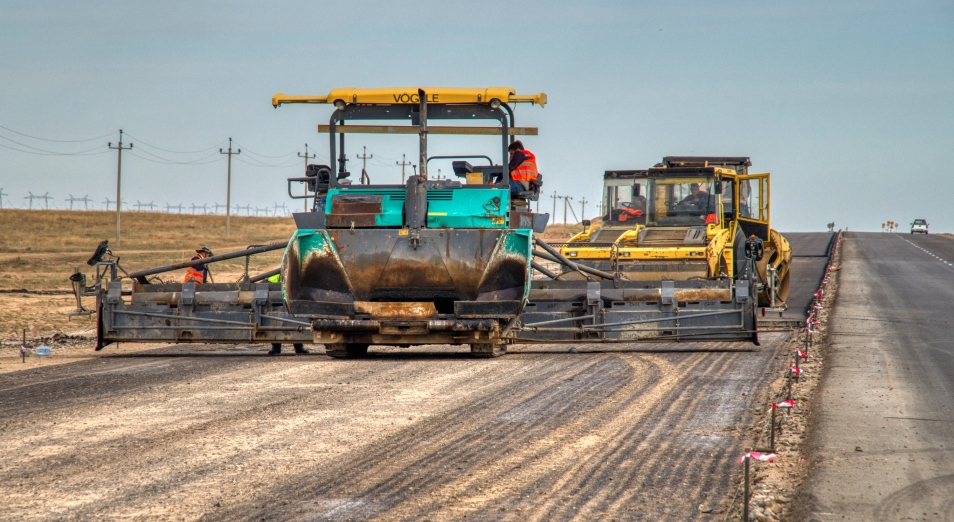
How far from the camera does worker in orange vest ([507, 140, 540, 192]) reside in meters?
12.6

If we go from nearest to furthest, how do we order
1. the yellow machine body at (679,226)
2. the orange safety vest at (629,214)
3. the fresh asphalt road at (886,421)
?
the fresh asphalt road at (886,421) < the yellow machine body at (679,226) < the orange safety vest at (629,214)

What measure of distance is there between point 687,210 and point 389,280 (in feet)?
25.2

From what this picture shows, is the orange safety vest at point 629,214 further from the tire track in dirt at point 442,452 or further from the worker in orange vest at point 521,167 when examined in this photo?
the tire track in dirt at point 442,452

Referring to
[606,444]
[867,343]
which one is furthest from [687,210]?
[606,444]

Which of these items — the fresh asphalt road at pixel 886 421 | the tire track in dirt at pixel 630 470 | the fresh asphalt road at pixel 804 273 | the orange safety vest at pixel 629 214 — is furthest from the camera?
the fresh asphalt road at pixel 804 273

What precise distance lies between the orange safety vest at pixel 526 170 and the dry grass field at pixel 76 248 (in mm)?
10368

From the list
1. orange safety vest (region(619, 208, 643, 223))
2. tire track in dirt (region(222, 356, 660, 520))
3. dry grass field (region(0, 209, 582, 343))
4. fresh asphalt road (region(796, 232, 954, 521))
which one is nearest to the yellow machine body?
orange safety vest (region(619, 208, 643, 223))

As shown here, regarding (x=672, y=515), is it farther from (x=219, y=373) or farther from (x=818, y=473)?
(x=219, y=373)

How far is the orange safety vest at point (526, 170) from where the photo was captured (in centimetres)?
1262

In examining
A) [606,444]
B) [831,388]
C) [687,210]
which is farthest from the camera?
[687,210]

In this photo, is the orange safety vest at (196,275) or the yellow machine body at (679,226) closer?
the orange safety vest at (196,275)

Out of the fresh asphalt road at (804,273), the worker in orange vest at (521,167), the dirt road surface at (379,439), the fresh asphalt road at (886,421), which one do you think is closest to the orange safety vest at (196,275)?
the dirt road surface at (379,439)

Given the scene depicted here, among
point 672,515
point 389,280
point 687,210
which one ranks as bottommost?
point 672,515

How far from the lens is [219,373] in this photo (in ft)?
40.4
